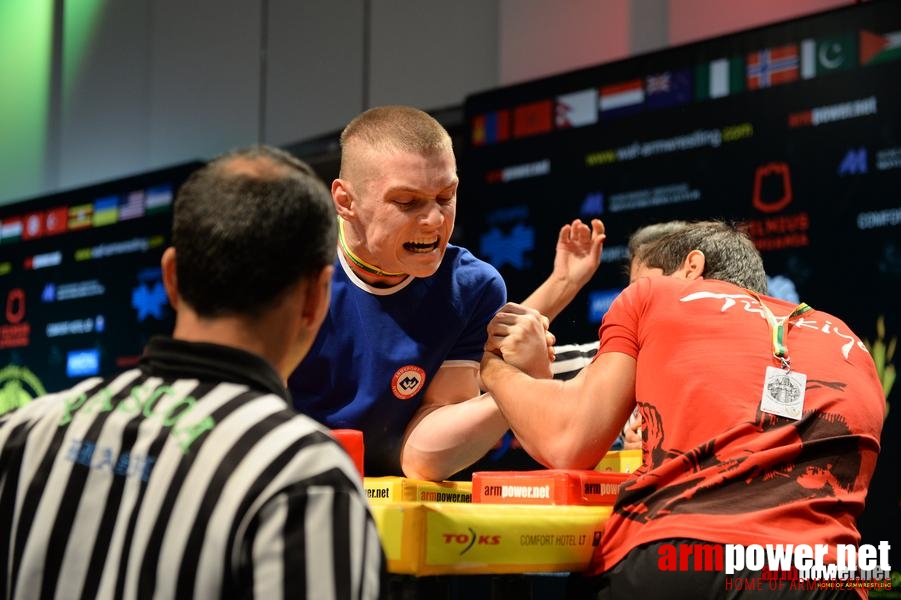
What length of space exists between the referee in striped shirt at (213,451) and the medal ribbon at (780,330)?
1.05 metres

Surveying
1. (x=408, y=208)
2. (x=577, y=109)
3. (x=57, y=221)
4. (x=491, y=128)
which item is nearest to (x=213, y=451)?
(x=408, y=208)

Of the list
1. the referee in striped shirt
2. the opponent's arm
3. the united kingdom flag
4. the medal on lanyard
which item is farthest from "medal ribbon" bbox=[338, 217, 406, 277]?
the united kingdom flag

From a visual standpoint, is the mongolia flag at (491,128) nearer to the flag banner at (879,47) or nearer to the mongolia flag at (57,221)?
the flag banner at (879,47)

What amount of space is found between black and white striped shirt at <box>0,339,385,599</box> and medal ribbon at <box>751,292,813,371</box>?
1107 millimetres

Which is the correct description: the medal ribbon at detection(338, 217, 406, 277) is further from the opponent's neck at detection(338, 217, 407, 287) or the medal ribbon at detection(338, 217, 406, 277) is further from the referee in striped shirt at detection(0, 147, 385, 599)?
the referee in striped shirt at detection(0, 147, 385, 599)

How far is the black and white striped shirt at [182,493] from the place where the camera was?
1137 mm

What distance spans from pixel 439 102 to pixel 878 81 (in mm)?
2915

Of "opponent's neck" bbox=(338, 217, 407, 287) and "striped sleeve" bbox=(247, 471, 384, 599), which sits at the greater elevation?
"opponent's neck" bbox=(338, 217, 407, 287)

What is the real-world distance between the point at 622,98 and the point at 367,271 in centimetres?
274

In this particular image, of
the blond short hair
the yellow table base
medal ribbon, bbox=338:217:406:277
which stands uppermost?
the blond short hair

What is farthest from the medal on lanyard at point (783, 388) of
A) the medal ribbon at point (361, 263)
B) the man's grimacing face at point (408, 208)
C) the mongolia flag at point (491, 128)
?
the mongolia flag at point (491, 128)

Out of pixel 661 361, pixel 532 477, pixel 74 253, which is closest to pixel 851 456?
pixel 661 361

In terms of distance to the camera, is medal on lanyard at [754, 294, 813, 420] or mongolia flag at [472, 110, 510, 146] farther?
mongolia flag at [472, 110, 510, 146]

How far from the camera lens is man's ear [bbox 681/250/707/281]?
2412 mm
